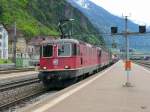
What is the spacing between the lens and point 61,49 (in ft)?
94.6

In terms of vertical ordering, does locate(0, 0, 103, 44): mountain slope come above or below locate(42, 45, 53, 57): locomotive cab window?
above

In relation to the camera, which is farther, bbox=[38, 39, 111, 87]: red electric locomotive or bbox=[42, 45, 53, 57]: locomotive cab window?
bbox=[42, 45, 53, 57]: locomotive cab window

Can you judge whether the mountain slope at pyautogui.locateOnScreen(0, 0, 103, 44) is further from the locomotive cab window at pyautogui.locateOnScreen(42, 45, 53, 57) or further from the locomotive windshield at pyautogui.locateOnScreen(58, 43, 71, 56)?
the locomotive windshield at pyautogui.locateOnScreen(58, 43, 71, 56)

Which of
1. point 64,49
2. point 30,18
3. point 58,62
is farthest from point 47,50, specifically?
point 30,18

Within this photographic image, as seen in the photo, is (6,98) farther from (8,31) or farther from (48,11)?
(48,11)

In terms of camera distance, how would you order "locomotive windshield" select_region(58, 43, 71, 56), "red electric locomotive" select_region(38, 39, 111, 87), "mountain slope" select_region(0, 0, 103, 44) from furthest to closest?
"mountain slope" select_region(0, 0, 103, 44) < "locomotive windshield" select_region(58, 43, 71, 56) < "red electric locomotive" select_region(38, 39, 111, 87)

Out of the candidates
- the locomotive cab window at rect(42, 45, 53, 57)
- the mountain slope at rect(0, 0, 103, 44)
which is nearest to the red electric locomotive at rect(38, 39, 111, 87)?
the locomotive cab window at rect(42, 45, 53, 57)

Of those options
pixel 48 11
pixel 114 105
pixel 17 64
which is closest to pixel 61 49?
pixel 114 105

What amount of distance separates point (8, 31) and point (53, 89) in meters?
123

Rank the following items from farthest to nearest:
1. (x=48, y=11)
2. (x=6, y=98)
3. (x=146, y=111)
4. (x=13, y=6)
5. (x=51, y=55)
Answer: (x=48, y=11)
(x=13, y=6)
(x=51, y=55)
(x=6, y=98)
(x=146, y=111)

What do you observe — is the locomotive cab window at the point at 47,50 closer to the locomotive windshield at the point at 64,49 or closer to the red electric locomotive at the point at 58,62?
the red electric locomotive at the point at 58,62

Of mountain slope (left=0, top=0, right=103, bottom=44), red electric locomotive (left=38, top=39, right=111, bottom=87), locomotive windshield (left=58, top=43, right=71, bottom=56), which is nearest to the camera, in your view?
red electric locomotive (left=38, top=39, right=111, bottom=87)

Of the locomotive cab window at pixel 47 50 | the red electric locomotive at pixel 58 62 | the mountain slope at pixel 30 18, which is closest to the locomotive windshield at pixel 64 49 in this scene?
the red electric locomotive at pixel 58 62

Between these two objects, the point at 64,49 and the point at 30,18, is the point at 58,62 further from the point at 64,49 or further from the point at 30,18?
the point at 30,18
